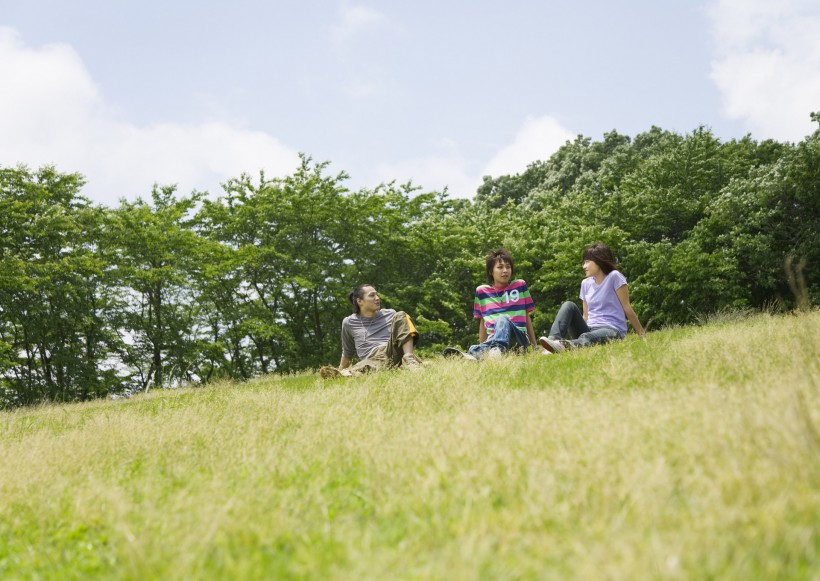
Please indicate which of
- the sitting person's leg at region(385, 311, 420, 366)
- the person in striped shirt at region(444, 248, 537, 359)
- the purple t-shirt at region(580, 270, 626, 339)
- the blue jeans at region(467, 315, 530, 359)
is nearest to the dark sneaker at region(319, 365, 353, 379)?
the sitting person's leg at region(385, 311, 420, 366)

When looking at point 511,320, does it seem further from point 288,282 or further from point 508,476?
point 288,282

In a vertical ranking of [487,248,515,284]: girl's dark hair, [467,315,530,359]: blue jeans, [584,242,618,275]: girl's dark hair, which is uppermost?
[487,248,515,284]: girl's dark hair

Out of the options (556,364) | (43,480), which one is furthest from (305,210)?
(43,480)

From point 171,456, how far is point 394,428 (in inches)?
64.0

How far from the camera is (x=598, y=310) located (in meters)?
9.08

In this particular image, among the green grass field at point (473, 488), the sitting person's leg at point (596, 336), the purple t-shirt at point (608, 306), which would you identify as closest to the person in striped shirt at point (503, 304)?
the sitting person's leg at point (596, 336)

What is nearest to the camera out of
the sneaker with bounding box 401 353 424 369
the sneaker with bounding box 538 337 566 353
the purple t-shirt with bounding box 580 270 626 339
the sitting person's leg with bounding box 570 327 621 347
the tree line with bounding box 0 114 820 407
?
the sneaker with bounding box 538 337 566 353

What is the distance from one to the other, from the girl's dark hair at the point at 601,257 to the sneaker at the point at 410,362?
2898 millimetres

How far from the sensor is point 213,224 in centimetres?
2655

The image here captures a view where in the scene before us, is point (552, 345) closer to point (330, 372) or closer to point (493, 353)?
point (493, 353)

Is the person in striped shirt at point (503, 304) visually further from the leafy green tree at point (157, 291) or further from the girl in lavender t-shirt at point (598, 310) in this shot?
the leafy green tree at point (157, 291)

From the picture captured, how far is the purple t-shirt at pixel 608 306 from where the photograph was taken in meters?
8.90

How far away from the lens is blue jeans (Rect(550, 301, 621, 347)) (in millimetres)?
8547

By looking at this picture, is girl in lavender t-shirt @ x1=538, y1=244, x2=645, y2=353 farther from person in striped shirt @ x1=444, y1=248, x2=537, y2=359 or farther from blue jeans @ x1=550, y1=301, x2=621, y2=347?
person in striped shirt @ x1=444, y1=248, x2=537, y2=359
